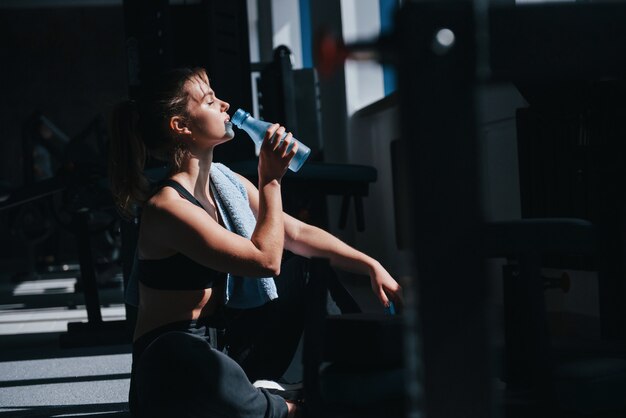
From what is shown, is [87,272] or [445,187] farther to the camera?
[87,272]

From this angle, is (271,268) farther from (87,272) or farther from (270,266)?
(87,272)

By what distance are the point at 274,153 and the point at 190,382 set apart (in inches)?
16.1

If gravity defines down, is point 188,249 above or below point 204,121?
below

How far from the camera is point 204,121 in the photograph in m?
1.52

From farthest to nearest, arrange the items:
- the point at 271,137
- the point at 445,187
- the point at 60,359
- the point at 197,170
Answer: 1. the point at 60,359
2. the point at 197,170
3. the point at 271,137
4. the point at 445,187

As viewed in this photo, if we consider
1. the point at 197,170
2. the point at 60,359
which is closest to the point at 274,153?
the point at 197,170

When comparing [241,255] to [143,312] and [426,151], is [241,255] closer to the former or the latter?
[143,312]

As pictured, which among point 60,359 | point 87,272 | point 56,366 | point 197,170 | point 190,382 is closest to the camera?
point 190,382

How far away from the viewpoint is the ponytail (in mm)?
1593

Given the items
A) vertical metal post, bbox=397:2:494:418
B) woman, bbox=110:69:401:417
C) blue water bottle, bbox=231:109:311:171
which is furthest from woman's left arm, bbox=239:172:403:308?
vertical metal post, bbox=397:2:494:418

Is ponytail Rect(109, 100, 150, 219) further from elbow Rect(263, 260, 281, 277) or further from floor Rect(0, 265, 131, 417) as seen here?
floor Rect(0, 265, 131, 417)

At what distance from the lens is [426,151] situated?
43 centimetres

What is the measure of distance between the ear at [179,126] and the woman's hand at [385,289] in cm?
41

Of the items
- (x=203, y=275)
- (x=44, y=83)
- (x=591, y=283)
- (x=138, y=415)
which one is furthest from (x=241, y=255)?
(x=44, y=83)
